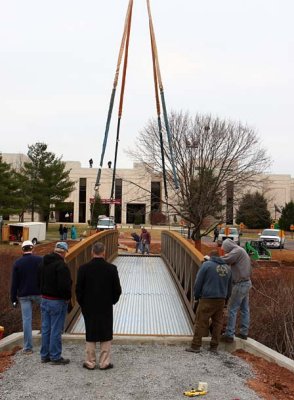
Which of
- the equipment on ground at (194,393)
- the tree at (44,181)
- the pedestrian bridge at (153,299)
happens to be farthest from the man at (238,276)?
the tree at (44,181)

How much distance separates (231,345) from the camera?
7176 mm

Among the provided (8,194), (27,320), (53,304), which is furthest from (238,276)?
(8,194)

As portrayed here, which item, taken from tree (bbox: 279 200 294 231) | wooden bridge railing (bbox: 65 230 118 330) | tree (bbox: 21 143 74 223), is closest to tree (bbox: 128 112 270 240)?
wooden bridge railing (bbox: 65 230 118 330)

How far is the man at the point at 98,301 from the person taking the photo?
19.4ft

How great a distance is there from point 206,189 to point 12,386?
19747mm

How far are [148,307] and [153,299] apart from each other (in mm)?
828

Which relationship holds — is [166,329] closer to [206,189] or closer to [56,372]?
[56,372]

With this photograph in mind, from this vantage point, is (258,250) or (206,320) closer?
(206,320)

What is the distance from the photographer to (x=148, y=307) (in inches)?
389

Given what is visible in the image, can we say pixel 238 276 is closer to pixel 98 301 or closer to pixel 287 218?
pixel 98 301

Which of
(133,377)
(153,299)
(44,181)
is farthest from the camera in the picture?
(44,181)

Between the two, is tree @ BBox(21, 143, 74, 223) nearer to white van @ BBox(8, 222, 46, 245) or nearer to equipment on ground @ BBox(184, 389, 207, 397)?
white van @ BBox(8, 222, 46, 245)

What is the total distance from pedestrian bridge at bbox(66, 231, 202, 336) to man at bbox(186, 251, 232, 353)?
42.2 inches

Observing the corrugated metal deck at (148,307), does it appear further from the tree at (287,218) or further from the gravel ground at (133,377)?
the tree at (287,218)
